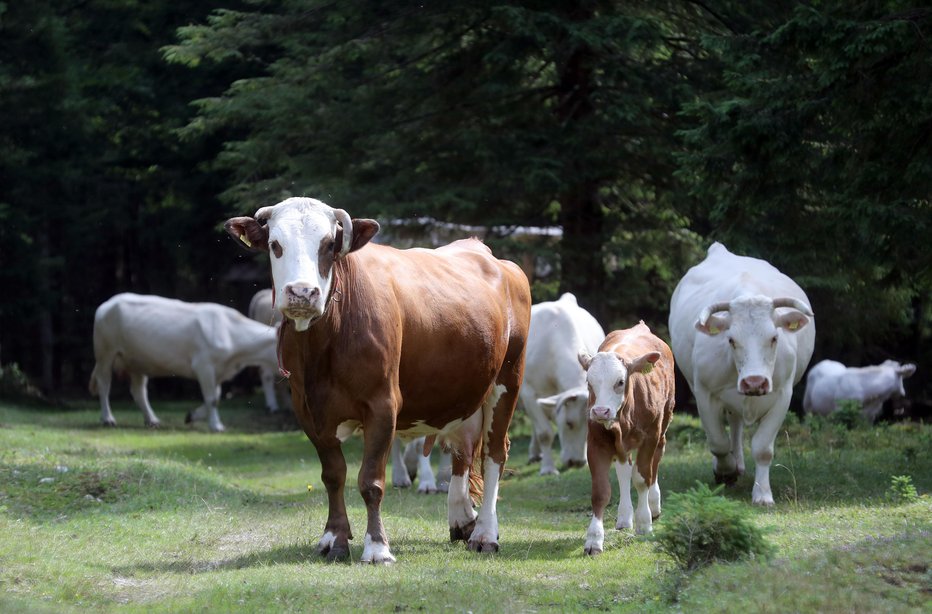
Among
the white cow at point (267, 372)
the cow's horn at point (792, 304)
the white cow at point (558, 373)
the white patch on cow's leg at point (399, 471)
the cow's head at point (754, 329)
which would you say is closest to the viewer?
the cow's head at point (754, 329)

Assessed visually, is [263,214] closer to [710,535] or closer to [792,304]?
[710,535]

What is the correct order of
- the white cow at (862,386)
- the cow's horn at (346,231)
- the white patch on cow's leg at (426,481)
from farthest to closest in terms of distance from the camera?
the white cow at (862,386) → the white patch on cow's leg at (426,481) → the cow's horn at (346,231)

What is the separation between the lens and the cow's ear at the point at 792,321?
11.9 meters

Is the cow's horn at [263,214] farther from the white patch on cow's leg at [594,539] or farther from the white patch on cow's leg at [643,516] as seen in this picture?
the white patch on cow's leg at [643,516]

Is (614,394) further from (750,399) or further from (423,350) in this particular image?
(750,399)

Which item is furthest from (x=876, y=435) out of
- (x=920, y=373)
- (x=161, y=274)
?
(x=161, y=274)

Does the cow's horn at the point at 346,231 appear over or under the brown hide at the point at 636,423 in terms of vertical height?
over

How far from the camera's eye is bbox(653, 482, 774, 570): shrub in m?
7.42

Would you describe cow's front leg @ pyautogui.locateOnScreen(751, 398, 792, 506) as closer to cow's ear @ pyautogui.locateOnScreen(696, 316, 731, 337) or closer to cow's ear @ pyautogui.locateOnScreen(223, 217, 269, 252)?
cow's ear @ pyautogui.locateOnScreen(696, 316, 731, 337)

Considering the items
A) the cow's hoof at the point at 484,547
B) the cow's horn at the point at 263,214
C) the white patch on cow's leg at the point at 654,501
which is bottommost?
the cow's hoof at the point at 484,547

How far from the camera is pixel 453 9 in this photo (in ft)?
70.9

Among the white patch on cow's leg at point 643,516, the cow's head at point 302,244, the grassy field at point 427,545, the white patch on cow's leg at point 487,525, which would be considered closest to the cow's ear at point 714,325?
the grassy field at point 427,545

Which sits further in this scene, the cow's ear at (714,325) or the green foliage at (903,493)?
the cow's ear at (714,325)

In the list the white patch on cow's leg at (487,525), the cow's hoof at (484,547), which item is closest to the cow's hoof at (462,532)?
the white patch on cow's leg at (487,525)
